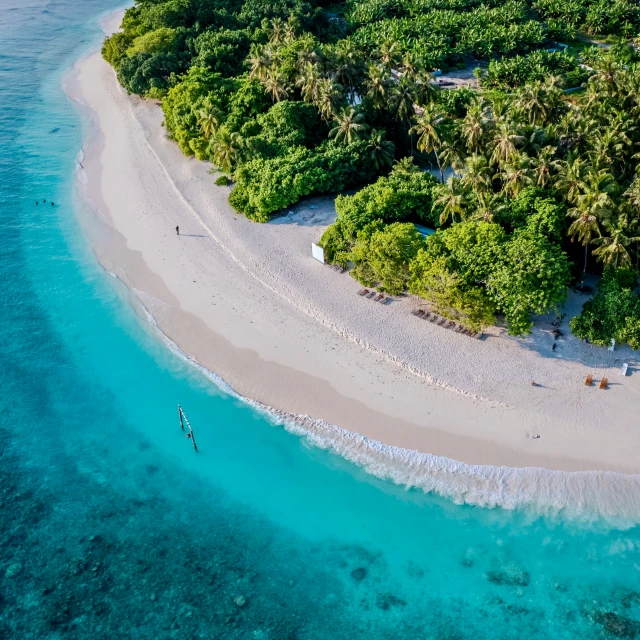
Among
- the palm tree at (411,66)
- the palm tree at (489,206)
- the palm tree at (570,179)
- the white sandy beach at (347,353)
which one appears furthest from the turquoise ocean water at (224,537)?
the palm tree at (411,66)

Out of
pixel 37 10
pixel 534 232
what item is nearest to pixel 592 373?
pixel 534 232

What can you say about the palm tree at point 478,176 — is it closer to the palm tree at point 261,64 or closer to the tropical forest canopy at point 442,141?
the tropical forest canopy at point 442,141

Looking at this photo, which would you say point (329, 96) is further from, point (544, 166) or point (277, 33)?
point (277, 33)

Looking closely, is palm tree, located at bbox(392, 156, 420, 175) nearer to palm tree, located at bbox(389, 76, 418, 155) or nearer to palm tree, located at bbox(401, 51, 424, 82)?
palm tree, located at bbox(389, 76, 418, 155)

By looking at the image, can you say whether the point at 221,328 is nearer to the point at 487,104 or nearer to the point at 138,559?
the point at 138,559

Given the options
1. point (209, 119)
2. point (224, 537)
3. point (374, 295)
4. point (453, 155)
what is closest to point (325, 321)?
point (374, 295)
